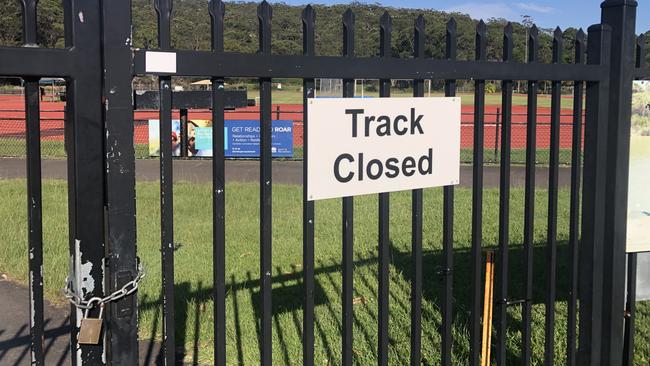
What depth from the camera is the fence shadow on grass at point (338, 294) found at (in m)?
4.62

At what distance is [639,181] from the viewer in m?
3.66

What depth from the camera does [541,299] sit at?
566 cm

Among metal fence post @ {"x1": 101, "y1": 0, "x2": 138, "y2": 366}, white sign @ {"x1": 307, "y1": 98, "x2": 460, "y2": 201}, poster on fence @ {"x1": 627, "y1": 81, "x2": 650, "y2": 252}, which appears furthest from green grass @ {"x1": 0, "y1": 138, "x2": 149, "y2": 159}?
metal fence post @ {"x1": 101, "y1": 0, "x2": 138, "y2": 366}

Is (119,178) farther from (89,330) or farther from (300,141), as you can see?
(300,141)

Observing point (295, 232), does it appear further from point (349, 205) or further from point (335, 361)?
point (349, 205)

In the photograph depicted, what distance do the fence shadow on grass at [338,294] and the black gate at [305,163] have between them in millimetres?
889

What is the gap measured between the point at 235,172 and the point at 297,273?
866cm

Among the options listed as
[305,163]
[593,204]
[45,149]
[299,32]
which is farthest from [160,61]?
[45,149]

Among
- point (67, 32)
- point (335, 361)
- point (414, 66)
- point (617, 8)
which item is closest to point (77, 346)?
point (67, 32)

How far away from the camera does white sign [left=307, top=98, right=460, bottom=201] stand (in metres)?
2.50

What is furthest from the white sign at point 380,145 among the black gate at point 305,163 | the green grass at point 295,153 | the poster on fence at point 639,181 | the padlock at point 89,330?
the green grass at point 295,153

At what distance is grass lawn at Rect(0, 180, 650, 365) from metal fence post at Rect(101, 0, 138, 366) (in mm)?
2176

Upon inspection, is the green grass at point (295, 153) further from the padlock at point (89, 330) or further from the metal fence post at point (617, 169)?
the padlock at point (89, 330)

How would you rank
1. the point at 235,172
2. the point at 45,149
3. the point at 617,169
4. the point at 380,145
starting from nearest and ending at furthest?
1. the point at 380,145
2. the point at 617,169
3. the point at 235,172
4. the point at 45,149
